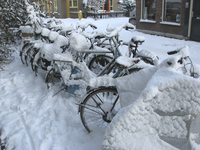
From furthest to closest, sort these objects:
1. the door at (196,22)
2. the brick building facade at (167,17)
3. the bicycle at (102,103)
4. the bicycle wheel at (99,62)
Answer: the brick building facade at (167,17) → the door at (196,22) → the bicycle wheel at (99,62) → the bicycle at (102,103)

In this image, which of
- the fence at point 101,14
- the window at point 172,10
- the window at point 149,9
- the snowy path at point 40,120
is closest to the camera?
the snowy path at point 40,120

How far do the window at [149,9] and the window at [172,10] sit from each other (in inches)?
→ 34.5

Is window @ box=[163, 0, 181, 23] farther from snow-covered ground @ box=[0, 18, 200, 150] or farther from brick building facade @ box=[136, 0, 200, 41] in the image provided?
snow-covered ground @ box=[0, 18, 200, 150]

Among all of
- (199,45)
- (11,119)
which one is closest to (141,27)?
(199,45)

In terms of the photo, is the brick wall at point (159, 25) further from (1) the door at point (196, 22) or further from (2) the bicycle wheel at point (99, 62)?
(2) the bicycle wheel at point (99, 62)

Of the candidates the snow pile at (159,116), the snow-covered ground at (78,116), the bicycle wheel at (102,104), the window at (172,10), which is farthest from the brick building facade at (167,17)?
the snow pile at (159,116)

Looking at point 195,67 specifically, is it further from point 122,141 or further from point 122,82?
point 122,141

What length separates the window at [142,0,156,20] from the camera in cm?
1120

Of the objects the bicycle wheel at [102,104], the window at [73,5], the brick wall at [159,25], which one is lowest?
the bicycle wheel at [102,104]

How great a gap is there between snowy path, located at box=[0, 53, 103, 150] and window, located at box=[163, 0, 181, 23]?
7729 millimetres

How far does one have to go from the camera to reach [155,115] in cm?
173

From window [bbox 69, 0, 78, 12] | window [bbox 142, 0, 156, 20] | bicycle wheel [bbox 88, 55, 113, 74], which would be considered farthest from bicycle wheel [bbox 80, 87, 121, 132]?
window [bbox 69, 0, 78, 12]

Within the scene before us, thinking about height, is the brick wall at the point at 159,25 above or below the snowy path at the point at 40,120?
above

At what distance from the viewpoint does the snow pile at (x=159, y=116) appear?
162 centimetres
